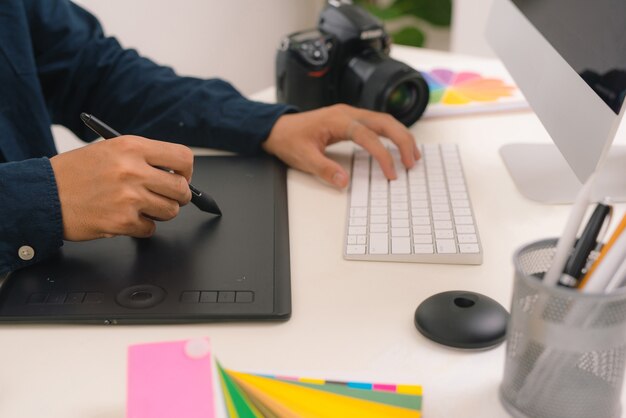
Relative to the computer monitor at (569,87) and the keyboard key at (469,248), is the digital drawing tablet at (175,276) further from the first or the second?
the computer monitor at (569,87)

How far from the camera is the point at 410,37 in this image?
2490mm

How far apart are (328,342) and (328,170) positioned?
333mm

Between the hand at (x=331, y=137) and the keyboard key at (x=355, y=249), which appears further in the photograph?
the hand at (x=331, y=137)

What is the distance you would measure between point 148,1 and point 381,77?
1.07 metres

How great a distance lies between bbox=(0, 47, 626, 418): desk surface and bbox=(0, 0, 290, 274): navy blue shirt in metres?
0.28

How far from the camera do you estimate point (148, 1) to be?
75.3 inches

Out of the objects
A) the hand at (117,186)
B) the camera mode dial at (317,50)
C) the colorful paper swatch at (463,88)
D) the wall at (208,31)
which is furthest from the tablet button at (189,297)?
the wall at (208,31)

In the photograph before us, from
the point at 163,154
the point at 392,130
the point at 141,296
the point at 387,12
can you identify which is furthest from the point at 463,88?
the point at 387,12

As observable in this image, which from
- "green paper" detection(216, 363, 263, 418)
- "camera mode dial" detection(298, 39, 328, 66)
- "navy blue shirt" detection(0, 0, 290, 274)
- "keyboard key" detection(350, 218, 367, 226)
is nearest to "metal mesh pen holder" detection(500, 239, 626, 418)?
"green paper" detection(216, 363, 263, 418)

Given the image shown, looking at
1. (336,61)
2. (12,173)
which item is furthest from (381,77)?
(12,173)

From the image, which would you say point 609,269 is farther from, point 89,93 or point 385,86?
point 89,93

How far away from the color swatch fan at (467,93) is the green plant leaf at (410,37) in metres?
1.21

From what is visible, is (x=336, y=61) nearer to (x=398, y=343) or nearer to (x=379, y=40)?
(x=379, y=40)

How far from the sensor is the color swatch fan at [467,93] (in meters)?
1.15
